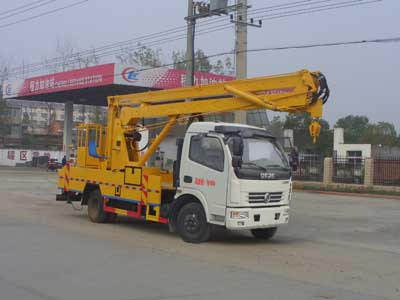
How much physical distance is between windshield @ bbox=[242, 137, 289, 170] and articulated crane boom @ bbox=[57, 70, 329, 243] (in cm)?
2

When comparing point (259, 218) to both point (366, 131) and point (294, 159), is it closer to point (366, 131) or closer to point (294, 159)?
point (294, 159)

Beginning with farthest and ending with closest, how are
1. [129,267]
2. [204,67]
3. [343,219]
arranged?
[204,67] → [343,219] → [129,267]

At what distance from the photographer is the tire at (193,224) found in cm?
1323

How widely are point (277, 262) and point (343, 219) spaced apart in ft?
31.4

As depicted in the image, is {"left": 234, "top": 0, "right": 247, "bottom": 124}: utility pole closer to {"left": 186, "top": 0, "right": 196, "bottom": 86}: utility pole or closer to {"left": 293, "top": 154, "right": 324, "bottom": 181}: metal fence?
{"left": 186, "top": 0, "right": 196, "bottom": 86}: utility pole

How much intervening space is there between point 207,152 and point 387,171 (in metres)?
25.0

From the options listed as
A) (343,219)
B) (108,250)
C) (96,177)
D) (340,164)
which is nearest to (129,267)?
(108,250)

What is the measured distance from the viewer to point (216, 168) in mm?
13109

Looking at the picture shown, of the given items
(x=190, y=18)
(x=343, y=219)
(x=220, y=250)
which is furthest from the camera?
(x=190, y=18)

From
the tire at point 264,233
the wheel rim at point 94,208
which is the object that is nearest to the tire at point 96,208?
the wheel rim at point 94,208

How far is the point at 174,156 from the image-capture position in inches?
604

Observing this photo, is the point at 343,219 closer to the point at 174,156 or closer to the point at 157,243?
the point at 174,156

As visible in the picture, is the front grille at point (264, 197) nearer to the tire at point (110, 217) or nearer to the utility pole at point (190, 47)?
the tire at point (110, 217)

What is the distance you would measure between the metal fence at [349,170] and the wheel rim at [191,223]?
25344 mm
